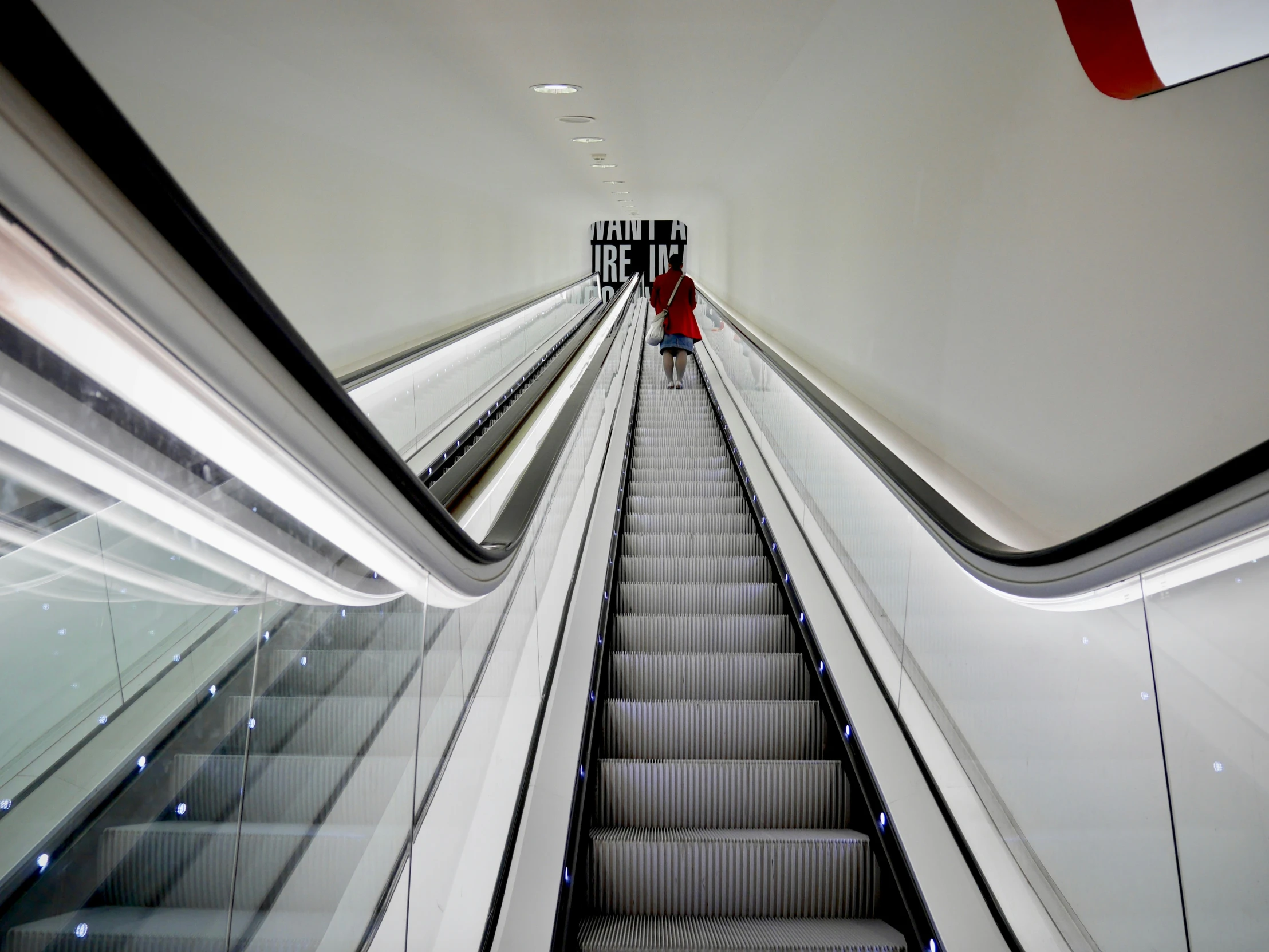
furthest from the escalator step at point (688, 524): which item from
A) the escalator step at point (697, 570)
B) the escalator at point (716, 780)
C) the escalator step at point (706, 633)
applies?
the escalator step at point (706, 633)

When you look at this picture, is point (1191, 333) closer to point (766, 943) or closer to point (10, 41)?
point (766, 943)

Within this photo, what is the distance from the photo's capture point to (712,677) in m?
4.00

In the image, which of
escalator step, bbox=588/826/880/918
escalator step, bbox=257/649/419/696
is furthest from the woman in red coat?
escalator step, bbox=257/649/419/696

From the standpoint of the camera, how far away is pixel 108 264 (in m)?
0.81

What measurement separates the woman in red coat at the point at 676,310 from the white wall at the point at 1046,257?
4561 millimetres

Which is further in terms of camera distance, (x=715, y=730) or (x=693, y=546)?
(x=693, y=546)

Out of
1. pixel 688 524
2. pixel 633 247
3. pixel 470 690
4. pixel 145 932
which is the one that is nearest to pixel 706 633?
pixel 688 524

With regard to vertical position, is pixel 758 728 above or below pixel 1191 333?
below

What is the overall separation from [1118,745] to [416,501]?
59.1 inches

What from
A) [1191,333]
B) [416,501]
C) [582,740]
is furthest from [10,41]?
[582,740]

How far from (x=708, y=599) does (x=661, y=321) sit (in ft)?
19.4

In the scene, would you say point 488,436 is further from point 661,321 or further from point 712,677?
point 661,321

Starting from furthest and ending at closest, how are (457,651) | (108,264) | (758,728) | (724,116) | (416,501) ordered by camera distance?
(724,116)
(758,728)
(457,651)
(416,501)
(108,264)

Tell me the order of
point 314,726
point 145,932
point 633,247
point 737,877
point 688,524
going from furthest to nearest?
point 633,247 < point 688,524 < point 737,877 < point 314,726 < point 145,932
